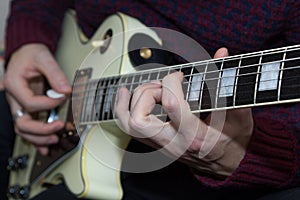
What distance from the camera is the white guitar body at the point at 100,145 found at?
882 mm

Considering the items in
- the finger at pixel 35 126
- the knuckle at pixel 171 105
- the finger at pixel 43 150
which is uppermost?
the knuckle at pixel 171 105

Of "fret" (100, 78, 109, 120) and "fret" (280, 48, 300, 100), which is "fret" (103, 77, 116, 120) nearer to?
"fret" (100, 78, 109, 120)

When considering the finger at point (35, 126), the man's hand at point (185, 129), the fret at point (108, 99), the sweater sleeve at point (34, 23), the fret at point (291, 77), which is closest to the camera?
the fret at point (291, 77)

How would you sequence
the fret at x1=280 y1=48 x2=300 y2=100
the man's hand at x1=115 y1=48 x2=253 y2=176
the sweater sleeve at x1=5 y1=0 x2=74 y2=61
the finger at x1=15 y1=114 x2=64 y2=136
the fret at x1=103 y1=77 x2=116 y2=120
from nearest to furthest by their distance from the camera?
1. the fret at x1=280 y1=48 x2=300 y2=100
2. the man's hand at x1=115 y1=48 x2=253 y2=176
3. the fret at x1=103 y1=77 x2=116 y2=120
4. the finger at x1=15 y1=114 x2=64 y2=136
5. the sweater sleeve at x1=5 y1=0 x2=74 y2=61

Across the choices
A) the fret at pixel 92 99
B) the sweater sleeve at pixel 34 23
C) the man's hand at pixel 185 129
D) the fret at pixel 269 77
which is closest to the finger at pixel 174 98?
the man's hand at pixel 185 129

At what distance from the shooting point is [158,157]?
814mm

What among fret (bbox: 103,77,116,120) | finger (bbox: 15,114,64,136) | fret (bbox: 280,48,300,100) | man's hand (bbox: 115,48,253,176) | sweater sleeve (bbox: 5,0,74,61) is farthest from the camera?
sweater sleeve (bbox: 5,0,74,61)

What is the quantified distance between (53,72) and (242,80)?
19.9 inches

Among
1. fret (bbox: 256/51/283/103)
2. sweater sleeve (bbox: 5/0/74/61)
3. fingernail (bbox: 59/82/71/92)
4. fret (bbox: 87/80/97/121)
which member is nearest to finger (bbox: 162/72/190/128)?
fret (bbox: 256/51/283/103)

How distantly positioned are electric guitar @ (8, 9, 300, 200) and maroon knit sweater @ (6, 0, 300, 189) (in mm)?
68

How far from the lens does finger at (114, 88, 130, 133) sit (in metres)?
0.76

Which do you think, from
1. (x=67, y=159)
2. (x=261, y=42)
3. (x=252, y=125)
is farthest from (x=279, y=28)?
(x=67, y=159)

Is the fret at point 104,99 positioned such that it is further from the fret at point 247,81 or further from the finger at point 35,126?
the fret at point 247,81

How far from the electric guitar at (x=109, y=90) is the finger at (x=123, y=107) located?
43 mm
